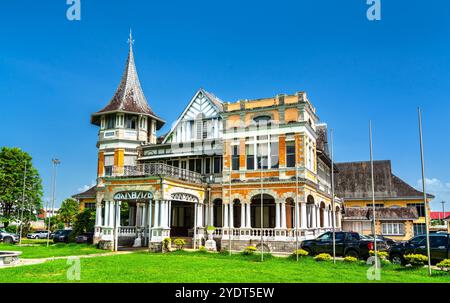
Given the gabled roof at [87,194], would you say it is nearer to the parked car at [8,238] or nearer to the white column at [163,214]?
the parked car at [8,238]

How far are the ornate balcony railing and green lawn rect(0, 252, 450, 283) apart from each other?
9278 millimetres

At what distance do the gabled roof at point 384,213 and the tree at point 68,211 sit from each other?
3782 cm

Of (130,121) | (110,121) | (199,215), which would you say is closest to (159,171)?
(199,215)

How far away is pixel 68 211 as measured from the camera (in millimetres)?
58438

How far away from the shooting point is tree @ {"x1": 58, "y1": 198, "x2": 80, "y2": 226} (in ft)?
191

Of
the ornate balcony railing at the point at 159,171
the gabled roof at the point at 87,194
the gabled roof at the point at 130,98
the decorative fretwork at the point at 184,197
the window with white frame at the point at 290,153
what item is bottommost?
the decorative fretwork at the point at 184,197

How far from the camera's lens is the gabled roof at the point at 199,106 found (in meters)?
33.7

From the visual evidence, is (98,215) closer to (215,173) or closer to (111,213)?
(111,213)

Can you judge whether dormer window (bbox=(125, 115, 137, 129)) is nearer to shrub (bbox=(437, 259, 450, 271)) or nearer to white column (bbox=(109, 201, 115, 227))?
white column (bbox=(109, 201, 115, 227))

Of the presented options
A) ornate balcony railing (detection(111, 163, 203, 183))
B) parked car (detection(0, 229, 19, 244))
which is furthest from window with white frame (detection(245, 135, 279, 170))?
parked car (detection(0, 229, 19, 244))

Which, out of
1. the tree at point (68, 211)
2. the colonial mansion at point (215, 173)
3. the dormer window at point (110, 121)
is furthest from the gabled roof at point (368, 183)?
the tree at point (68, 211)
